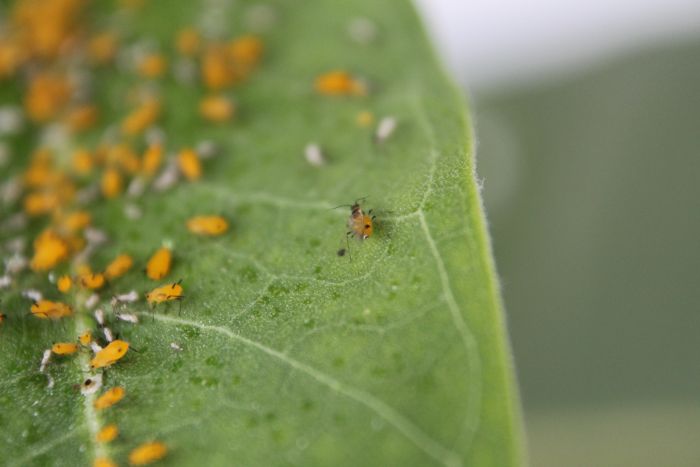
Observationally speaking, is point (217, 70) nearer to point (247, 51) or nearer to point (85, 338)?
point (247, 51)

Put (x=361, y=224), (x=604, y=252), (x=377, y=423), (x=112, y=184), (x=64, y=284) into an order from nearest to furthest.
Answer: (x=377, y=423)
(x=361, y=224)
(x=64, y=284)
(x=112, y=184)
(x=604, y=252)

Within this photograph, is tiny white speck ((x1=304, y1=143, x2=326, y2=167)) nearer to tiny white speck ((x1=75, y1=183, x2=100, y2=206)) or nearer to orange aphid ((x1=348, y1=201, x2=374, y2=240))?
orange aphid ((x1=348, y1=201, x2=374, y2=240))

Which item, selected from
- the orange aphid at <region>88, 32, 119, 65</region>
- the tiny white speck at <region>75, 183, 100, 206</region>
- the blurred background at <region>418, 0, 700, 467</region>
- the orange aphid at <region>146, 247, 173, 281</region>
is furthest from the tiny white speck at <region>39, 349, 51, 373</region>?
the blurred background at <region>418, 0, 700, 467</region>

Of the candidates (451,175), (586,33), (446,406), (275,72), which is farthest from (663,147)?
(446,406)

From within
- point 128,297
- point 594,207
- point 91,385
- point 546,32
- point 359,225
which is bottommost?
point 91,385

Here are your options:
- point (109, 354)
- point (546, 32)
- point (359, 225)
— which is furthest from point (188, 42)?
point (546, 32)

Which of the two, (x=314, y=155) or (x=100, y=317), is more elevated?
(x=314, y=155)
